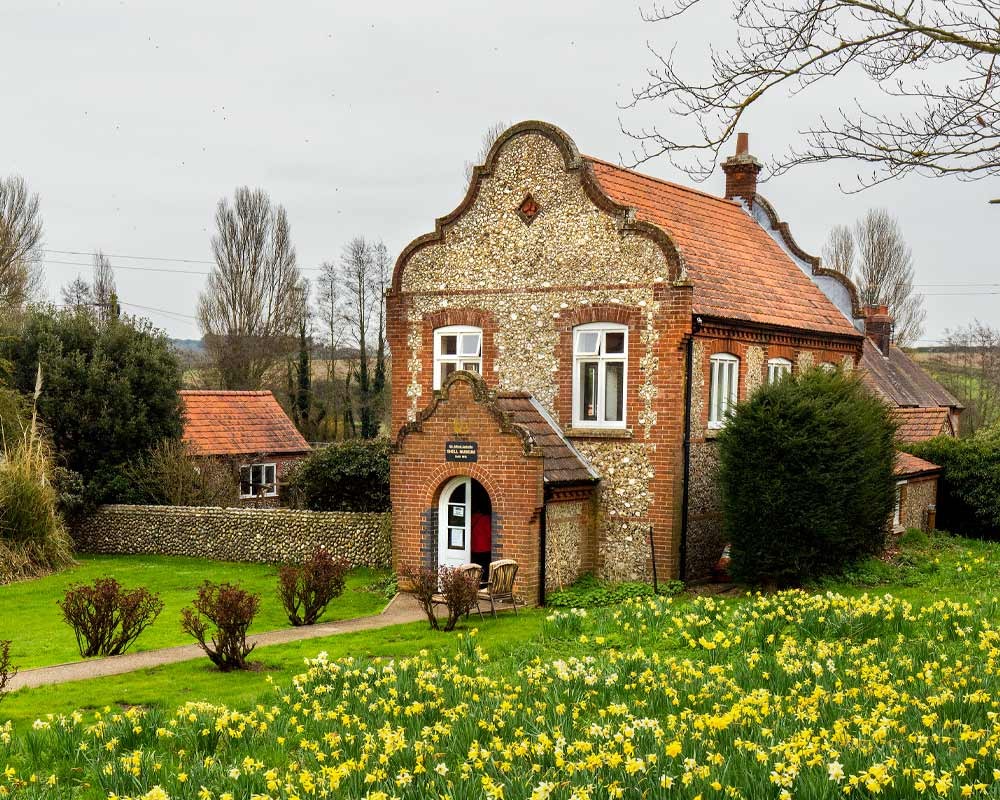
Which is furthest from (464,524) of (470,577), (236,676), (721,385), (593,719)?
(593,719)

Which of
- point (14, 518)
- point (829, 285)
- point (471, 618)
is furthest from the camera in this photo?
point (829, 285)

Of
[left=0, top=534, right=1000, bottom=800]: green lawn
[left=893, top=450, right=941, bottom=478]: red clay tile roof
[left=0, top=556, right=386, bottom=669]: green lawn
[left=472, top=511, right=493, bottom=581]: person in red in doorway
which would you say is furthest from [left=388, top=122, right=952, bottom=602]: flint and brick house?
[left=0, top=534, right=1000, bottom=800]: green lawn

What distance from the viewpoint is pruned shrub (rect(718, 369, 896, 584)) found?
1934cm

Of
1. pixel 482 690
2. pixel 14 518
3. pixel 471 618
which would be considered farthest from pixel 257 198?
pixel 482 690

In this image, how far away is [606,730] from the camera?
7.88m

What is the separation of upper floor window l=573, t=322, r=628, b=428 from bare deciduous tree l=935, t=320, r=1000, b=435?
37152 millimetres

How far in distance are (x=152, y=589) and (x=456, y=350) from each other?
840 cm

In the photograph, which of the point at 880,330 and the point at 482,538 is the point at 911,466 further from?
the point at 880,330

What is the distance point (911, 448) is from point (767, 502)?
36.5 ft

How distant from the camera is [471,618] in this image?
61.8 feet

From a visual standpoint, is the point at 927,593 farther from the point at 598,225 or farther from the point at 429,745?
the point at 429,745

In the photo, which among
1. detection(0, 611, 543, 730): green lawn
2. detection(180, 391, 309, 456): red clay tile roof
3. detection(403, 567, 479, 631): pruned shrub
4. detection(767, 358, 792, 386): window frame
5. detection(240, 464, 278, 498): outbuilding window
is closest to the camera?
detection(0, 611, 543, 730): green lawn

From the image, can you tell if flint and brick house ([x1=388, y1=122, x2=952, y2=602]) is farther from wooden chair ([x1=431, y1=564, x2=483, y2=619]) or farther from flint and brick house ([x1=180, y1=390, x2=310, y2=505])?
flint and brick house ([x1=180, y1=390, x2=310, y2=505])

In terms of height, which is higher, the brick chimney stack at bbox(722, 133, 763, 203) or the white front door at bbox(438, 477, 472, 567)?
the brick chimney stack at bbox(722, 133, 763, 203)
